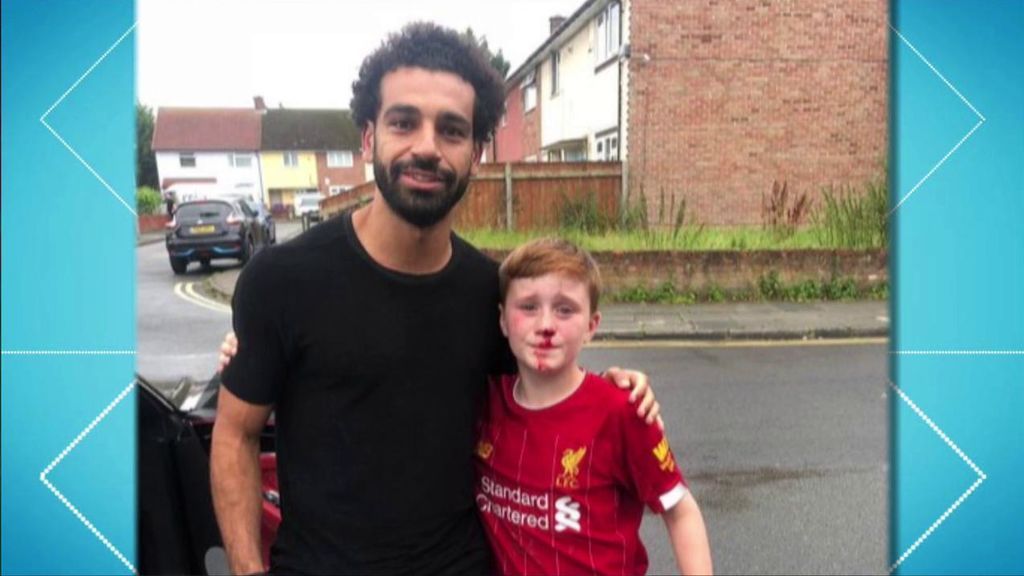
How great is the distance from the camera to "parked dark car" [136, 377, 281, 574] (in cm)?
167

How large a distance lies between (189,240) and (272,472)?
658 millimetres

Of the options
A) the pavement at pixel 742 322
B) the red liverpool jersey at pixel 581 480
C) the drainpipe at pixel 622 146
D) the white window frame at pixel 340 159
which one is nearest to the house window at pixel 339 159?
the white window frame at pixel 340 159

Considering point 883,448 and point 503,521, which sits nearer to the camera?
point 503,521

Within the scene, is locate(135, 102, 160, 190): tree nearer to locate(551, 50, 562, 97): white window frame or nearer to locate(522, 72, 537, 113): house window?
locate(522, 72, 537, 113): house window

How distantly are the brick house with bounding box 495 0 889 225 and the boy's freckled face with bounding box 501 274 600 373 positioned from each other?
536 mm

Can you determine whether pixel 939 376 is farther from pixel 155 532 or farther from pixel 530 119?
pixel 530 119

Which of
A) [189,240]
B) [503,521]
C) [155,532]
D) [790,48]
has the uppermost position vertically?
[790,48]

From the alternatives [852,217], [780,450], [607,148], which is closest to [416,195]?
[852,217]

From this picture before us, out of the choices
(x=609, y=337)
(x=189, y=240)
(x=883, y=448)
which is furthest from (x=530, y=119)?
(x=189, y=240)

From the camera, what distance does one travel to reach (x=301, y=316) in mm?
1298

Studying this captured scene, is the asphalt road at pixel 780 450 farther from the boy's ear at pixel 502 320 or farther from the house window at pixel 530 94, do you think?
the house window at pixel 530 94

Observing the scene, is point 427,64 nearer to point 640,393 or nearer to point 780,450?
point 640,393

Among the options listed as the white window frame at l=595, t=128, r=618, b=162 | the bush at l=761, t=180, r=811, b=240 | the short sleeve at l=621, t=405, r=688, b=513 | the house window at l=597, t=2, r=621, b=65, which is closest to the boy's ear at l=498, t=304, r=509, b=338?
the short sleeve at l=621, t=405, r=688, b=513

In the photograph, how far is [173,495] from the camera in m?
1.73
